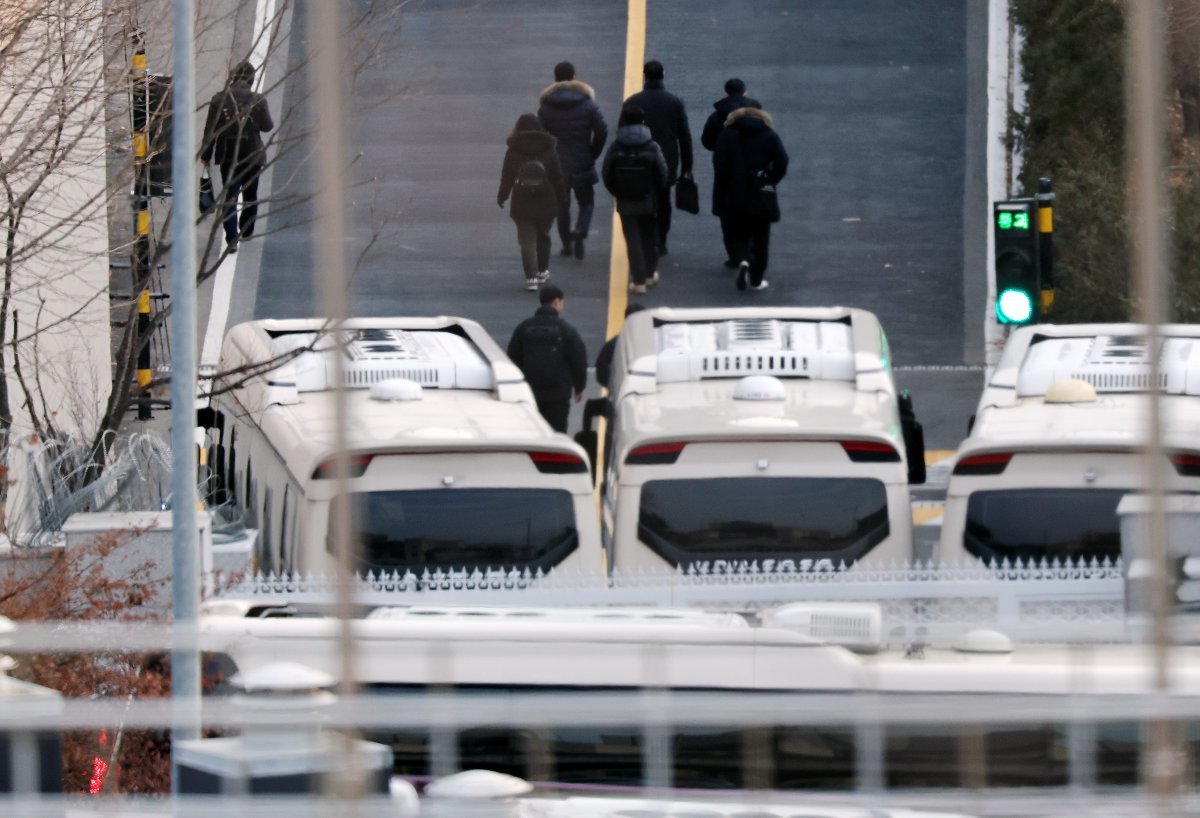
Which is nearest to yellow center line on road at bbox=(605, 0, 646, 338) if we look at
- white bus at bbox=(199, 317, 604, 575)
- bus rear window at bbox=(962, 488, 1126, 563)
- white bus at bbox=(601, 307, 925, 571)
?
white bus at bbox=(199, 317, 604, 575)

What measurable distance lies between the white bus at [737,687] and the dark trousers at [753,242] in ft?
41.5

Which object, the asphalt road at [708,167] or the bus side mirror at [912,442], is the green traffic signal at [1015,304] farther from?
the asphalt road at [708,167]

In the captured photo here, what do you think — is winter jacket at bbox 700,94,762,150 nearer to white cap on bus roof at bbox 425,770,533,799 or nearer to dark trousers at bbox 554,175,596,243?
dark trousers at bbox 554,175,596,243

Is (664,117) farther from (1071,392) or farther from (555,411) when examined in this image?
(1071,392)

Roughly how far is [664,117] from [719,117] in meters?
0.92

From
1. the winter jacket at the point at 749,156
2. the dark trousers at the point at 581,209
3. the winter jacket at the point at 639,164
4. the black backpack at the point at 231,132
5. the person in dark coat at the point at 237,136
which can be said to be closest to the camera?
the person in dark coat at the point at 237,136

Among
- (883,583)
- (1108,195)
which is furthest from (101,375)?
(1108,195)

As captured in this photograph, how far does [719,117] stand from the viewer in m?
20.9

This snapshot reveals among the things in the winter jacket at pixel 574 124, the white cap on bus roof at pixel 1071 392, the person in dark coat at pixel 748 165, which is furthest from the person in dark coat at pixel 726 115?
the white cap on bus roof at pixel 1071 392

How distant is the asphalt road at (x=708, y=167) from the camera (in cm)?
1989

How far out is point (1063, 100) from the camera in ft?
66.0

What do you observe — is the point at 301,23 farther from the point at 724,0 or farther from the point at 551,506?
the point at 551,506

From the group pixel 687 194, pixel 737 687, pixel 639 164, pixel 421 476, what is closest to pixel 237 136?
pixel 421 476

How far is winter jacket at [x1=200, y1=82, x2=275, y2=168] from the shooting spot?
1173 centimetres
